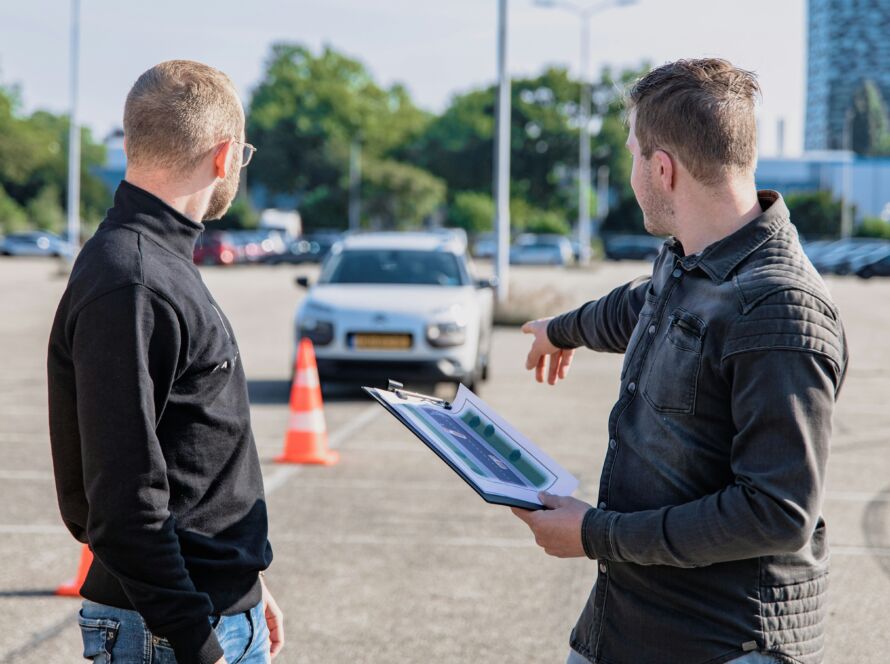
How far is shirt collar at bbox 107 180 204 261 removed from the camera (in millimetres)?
2404

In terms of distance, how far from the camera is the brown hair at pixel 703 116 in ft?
7.41

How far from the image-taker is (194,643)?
2.29 meters

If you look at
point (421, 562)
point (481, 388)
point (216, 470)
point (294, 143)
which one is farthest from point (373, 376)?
point (294, 143)

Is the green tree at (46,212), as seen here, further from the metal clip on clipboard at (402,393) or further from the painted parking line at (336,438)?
the metal clip on clipboard at (402,393)

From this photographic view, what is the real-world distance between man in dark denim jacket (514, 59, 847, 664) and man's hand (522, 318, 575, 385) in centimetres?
70

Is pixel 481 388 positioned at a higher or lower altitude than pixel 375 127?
lower

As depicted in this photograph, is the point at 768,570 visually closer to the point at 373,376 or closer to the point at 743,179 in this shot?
the point at 743,179

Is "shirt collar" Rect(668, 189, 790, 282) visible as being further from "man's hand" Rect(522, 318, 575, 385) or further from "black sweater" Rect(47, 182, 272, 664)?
"black sweater" Rect(47, 182, 272, 664)

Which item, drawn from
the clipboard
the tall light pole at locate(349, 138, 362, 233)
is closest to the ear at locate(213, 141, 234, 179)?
the clipboard

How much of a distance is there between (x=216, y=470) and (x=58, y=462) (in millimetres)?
311

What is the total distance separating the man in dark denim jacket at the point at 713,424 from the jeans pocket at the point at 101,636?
0.84 meters

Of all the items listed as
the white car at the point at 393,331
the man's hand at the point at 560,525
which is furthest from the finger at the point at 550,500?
the white car at the point at 393,331

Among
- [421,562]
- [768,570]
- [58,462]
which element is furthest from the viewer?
[421,562]

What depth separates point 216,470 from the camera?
2.46 metres
